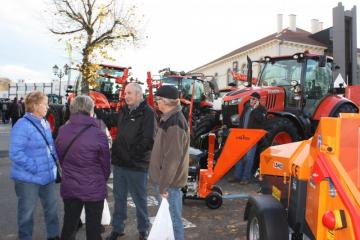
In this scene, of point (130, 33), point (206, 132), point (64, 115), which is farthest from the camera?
point (130, 33)

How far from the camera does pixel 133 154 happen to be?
454 centimetres

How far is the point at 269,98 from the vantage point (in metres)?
9.03

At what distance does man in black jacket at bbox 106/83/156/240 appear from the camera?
179 inches

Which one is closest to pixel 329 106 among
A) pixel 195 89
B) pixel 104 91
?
pixel 195 89

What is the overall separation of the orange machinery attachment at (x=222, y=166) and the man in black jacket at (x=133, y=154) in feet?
5.53

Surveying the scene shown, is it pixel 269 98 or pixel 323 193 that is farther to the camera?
pixel 269 98

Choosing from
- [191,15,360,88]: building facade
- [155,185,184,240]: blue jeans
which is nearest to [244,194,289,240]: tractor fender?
[155,185,184,240]: blue jeans

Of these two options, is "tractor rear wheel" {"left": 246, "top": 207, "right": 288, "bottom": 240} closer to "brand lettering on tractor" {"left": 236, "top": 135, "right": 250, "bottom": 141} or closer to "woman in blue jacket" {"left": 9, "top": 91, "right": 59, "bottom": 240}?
"woman in blue jacket" {"left": 9, "top": 91, "right": 59, "bottom": 240}

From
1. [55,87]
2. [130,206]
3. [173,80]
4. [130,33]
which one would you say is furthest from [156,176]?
[55,87]

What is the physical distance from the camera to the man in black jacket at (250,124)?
321 inches

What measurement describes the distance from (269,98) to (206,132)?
1825 millimetres

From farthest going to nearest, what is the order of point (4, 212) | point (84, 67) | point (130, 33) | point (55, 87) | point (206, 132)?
1. point (55, 87)
2. point (130, 33)
3. point (84, 67)
4. point (206, 132)
5. point (4, 212)

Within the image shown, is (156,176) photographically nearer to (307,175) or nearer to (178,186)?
(178,186)

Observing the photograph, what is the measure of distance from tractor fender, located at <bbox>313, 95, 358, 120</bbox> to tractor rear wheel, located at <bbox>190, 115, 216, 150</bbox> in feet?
8.13
